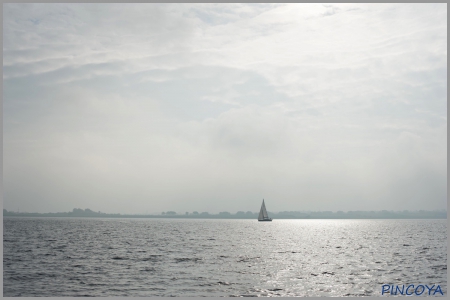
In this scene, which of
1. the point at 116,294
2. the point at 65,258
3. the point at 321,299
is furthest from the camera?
the point at 65,258

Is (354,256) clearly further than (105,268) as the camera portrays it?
Yes

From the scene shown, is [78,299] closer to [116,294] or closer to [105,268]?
[116,294]

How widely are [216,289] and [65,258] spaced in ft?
107

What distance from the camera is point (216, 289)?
3966 cm

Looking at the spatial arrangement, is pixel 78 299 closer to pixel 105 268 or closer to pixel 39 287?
pixel 39 287

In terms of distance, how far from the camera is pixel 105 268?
51.3 metres

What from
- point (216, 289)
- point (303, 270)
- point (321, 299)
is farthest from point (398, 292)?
point (216, 289)

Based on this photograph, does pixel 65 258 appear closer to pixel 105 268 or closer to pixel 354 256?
pixel 105 268

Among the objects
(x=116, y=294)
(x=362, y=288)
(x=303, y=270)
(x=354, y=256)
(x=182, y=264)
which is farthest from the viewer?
(x=354, y=256)

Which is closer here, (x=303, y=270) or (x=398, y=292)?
(x=398, y=292)

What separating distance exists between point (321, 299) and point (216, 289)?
1082 cm

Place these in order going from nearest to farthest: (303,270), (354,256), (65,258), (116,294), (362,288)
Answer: (116,294) < (362,288) < (303,270) < (65,258) < (354,256)

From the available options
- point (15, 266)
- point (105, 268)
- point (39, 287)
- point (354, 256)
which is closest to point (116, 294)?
point (39, 287)

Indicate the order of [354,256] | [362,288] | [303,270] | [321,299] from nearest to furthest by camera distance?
1. [321,299]
2. [362,288]
3. [303,270]
4. [354,256]
